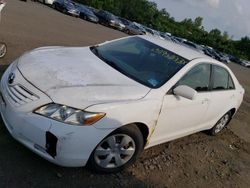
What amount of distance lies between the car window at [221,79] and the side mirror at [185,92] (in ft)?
4.31

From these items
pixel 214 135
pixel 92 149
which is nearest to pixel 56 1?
pixel 214 135

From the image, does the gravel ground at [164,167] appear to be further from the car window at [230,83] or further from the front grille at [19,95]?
the car window at [230,83]

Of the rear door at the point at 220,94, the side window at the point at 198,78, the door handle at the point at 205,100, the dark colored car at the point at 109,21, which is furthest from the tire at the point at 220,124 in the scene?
the dark colored car at the point at 109,21

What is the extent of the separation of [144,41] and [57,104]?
2362 millimetres

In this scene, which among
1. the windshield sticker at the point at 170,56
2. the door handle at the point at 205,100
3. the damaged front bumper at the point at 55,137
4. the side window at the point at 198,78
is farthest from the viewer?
the door handle at the point at 205,100

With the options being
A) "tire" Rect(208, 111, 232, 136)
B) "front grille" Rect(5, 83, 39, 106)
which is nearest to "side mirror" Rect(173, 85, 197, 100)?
"front grille" Rect(5, 83, 39, 106)

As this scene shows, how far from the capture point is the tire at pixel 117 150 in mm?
4016

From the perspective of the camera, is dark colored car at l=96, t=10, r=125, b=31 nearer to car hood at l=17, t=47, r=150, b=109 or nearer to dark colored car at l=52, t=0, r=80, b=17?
dark colored car at l=52, t=0, r=80, b=17

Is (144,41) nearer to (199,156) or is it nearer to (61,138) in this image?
(199,156)

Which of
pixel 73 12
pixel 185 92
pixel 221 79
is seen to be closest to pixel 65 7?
pixel 73 12

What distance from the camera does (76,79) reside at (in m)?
4.17

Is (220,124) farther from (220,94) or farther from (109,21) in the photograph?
(109,21)

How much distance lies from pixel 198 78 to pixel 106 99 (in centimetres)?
189

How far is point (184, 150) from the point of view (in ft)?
19.1
